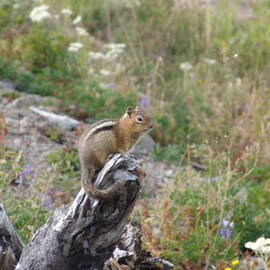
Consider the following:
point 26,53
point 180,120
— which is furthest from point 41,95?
point 180,120

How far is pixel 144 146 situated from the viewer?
8.21m

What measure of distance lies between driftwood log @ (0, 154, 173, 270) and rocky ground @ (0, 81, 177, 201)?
2.72m

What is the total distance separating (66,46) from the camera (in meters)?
9.80

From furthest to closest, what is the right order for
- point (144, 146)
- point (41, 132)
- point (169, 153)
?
1. point (144, 146)
2. point (169, 153)
3. point (41, 132)

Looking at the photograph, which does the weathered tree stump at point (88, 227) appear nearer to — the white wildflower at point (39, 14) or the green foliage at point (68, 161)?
the green foliage at point (68, 161)

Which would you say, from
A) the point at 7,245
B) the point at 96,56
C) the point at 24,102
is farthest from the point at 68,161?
the point at 96,56

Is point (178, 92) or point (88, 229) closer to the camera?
point (88, 229)

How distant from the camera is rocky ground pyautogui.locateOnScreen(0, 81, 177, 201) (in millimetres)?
7254

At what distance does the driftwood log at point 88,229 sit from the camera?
3.94m

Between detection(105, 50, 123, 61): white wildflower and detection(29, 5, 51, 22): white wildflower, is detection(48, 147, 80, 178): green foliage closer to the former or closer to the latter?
detection(105, 50, 123, 61): white wildflower

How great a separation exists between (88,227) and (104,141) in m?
0.74

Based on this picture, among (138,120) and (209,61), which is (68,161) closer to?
(138,120)

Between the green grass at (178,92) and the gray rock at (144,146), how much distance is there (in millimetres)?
145

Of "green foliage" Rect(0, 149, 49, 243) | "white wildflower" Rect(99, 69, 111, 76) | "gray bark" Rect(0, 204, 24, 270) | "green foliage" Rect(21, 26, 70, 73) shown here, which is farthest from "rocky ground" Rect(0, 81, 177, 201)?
"gray bark" Rect(0, 204, 24, 270)
